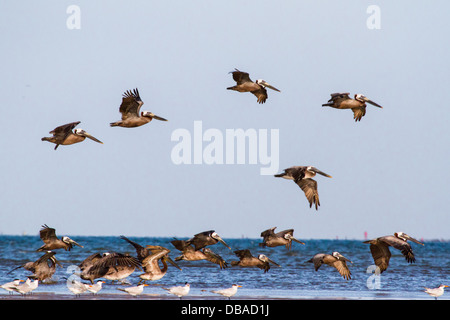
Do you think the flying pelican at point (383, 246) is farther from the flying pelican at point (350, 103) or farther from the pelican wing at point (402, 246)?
the flying pelican at point (350, 103)

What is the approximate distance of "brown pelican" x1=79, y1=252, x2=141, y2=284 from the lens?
1661 centimetres

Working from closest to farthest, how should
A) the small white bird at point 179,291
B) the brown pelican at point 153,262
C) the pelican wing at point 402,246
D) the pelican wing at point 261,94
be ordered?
the pelican wing at point 402,246
the brown pelican at point 153,262
the small white bird at point 179,291
the pelican wing at point 261,94

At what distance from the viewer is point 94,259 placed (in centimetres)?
1772

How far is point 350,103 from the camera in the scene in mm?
19828

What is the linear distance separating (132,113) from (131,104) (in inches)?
9.5

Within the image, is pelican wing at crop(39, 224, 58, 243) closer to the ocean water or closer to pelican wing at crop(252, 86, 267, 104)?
the ocean water

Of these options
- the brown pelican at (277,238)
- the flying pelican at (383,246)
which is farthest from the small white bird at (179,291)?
the flying pelican at (383,246)

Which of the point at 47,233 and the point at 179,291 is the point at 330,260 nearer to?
the point at 179,291

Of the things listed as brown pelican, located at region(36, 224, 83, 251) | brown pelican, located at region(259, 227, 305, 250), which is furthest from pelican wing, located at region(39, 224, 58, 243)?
brown pelican, located at region(259, 227, 305, 250)

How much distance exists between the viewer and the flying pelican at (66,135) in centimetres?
1900

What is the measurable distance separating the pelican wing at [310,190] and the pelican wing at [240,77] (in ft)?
10.3

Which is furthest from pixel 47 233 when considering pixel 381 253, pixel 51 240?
pixel 381 253

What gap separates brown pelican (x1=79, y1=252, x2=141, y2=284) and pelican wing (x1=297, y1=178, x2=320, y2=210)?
14.5 ft
